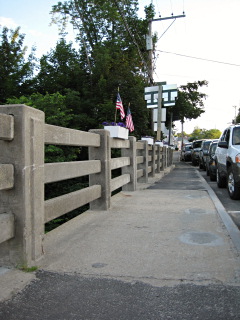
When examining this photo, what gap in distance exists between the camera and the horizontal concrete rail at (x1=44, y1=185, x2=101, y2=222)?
13.0 ft

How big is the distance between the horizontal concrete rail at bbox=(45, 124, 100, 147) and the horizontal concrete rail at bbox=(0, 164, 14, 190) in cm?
79

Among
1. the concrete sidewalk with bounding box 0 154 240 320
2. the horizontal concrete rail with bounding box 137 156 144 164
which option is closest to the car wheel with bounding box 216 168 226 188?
the horizontal concrete rail with bounding box 137 156 144 164

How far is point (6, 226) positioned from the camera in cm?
303

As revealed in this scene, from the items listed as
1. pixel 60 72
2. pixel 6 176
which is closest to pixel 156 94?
pixel 60 72

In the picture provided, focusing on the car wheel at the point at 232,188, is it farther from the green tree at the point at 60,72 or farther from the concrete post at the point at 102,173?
the green tree at the point at 60,72

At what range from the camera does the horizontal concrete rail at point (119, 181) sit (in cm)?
700

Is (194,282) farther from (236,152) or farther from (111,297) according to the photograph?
(236,152)

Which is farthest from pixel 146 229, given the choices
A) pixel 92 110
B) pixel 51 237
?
pixel 92 110

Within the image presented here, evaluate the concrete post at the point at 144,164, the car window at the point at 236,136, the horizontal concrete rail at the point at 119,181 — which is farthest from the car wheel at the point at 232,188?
the concrete post at the point at 144,164

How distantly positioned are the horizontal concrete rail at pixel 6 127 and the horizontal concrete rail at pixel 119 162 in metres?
3.79

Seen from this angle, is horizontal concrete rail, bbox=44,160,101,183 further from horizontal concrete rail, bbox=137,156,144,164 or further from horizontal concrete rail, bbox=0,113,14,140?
horizontal concrete rail, bbox=137,156,144,164

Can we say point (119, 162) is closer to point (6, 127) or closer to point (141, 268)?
point (141, 268)

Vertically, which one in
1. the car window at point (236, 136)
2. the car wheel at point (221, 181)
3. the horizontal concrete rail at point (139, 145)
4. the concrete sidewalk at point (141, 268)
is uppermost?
the car window at point (236, 136)

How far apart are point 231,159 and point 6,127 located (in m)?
6.58
